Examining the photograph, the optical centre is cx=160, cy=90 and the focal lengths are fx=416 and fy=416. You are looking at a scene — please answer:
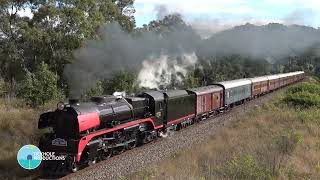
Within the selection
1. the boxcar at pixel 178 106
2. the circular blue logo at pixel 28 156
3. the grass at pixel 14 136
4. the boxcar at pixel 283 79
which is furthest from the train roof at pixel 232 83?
the circular blue logo at pixel 28 156

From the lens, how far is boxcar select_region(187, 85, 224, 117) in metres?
28.7

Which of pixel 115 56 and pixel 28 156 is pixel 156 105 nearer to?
pixel 115 56

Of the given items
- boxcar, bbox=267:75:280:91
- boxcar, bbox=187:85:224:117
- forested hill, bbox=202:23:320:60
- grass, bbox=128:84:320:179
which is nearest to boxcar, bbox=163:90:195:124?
boxcar, bbox=187:85:224:117

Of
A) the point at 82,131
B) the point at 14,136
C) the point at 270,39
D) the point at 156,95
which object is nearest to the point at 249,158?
the point at 82,131

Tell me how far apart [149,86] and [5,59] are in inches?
1108

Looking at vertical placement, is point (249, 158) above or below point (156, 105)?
below

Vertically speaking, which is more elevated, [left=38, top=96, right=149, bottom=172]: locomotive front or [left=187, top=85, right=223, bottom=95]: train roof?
[left=187, top=85, right=223, bottom=95]: train roof

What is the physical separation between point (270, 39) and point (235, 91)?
6.16m

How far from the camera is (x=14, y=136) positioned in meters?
19.6

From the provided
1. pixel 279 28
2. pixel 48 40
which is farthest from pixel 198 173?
pixel 48 40

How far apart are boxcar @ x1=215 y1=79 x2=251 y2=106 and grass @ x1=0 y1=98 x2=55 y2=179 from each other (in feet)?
61.1

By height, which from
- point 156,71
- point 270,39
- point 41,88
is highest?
point 270,39

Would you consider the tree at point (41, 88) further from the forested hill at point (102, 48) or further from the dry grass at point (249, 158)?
the dry grass at point (249, 158)

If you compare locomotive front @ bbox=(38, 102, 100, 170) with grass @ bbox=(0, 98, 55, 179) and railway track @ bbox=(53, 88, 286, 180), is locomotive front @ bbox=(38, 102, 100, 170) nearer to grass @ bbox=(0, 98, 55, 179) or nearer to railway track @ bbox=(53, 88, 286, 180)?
railway track @ bbox=(53, 88, 286, 180)
